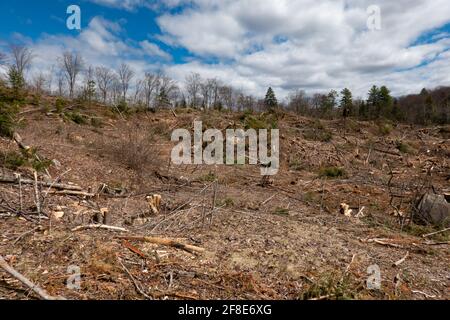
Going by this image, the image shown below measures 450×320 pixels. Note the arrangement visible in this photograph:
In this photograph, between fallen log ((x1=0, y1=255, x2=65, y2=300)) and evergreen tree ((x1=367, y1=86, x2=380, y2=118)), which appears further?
evergreen tree ((x1=367, y1=86, x2=380, y2=118))

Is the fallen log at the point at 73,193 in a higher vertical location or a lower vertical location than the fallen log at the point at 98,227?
higher

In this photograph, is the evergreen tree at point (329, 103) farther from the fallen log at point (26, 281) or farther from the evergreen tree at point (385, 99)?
the fallen log at point (26, 281)

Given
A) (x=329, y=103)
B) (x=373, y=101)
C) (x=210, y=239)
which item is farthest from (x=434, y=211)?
(x=373, y=101)

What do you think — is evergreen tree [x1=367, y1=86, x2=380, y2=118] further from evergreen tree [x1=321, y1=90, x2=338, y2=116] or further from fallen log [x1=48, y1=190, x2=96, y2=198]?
fallen log [x1=48, y1=190, x2=96, y2=198]

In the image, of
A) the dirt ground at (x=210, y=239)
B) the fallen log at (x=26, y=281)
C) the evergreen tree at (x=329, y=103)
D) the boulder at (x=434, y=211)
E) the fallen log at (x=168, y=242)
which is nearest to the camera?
the fallen log at (x=26, y=281)

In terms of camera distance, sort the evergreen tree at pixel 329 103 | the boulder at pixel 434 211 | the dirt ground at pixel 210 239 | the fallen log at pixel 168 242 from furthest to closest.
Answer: the evergreen tree at pixel 329 103 < the boulder at pixel 434 211 < the fallen log at pixel 168 242 < the dirt ground at pixel 210 239

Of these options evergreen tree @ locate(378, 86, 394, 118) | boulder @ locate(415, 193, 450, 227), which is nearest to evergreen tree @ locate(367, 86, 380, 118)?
evergreen tree @ locate(378, 86, 394, 118)

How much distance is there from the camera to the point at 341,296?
2.91m

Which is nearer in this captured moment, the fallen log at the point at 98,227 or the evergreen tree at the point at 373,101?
the fallen log at the point at 98,227

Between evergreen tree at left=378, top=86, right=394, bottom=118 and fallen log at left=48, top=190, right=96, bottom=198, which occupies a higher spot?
evergreen tree at left=378, top=86, right=394, bottom=118

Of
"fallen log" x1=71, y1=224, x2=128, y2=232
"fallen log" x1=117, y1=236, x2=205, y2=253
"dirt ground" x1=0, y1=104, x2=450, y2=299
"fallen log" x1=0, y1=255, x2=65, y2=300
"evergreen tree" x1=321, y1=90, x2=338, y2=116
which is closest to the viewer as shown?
"fallen log" x1=0, y1=255, x2=65, y2=300

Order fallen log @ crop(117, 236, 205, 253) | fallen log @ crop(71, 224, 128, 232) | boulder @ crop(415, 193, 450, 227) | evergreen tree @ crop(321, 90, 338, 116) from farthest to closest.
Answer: evergreen tree @ crop(321, 90, 338, 116), boulder @ crop(415, 193, 450, 227), fallen log @ crop(71, 224, 128, 232), fallen log @ crop(117, 236, 205, 253)

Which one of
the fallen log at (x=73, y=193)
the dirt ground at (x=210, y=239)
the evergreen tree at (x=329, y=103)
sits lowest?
the dirt ground at (x=210, y=239)

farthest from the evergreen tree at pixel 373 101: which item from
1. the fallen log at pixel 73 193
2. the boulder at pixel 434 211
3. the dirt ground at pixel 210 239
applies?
the fallen log at pixel 73 193
